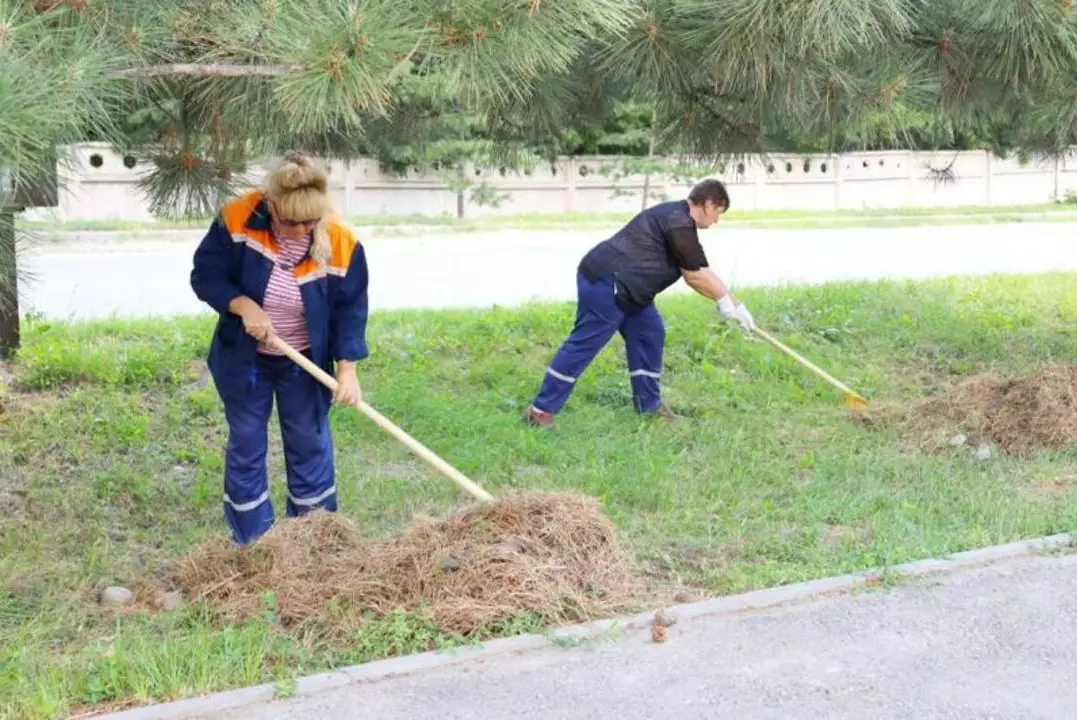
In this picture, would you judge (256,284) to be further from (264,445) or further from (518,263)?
(518,263)

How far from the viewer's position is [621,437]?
6656 mm

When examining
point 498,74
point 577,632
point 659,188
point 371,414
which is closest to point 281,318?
point 371,414

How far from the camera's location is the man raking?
6898 millimetres

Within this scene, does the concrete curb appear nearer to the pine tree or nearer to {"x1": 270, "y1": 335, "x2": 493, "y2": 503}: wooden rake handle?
{"x1": 270, "y1": 335, "x2": 493, "y2": 503}: wooden rake handle

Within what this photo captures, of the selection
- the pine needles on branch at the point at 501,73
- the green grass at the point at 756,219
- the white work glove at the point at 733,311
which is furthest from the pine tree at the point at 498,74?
the green grass at the point at 756,219

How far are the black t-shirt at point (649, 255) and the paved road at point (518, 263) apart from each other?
4.45m

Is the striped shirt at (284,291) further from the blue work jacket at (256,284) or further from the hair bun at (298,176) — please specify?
the hair bun at (298,176)

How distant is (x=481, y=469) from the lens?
600 centimetres

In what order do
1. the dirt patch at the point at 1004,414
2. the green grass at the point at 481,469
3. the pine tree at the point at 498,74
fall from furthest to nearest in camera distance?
the dirt patch at the point at 1004,414, the green grass at the point at 481,469, the pine tree at the point at 498,74

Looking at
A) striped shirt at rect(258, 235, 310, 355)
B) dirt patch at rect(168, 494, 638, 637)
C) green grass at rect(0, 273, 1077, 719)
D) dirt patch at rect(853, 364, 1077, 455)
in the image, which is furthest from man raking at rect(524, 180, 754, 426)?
striped shirt at rect(258, 235, 310, 355)

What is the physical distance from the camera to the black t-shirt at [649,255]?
6891mm

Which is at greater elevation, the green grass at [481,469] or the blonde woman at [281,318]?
the blonde woman at [281,318]

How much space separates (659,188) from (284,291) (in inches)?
884

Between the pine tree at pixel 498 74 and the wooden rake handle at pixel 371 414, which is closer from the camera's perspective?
the pine tree at pixel 498 74
